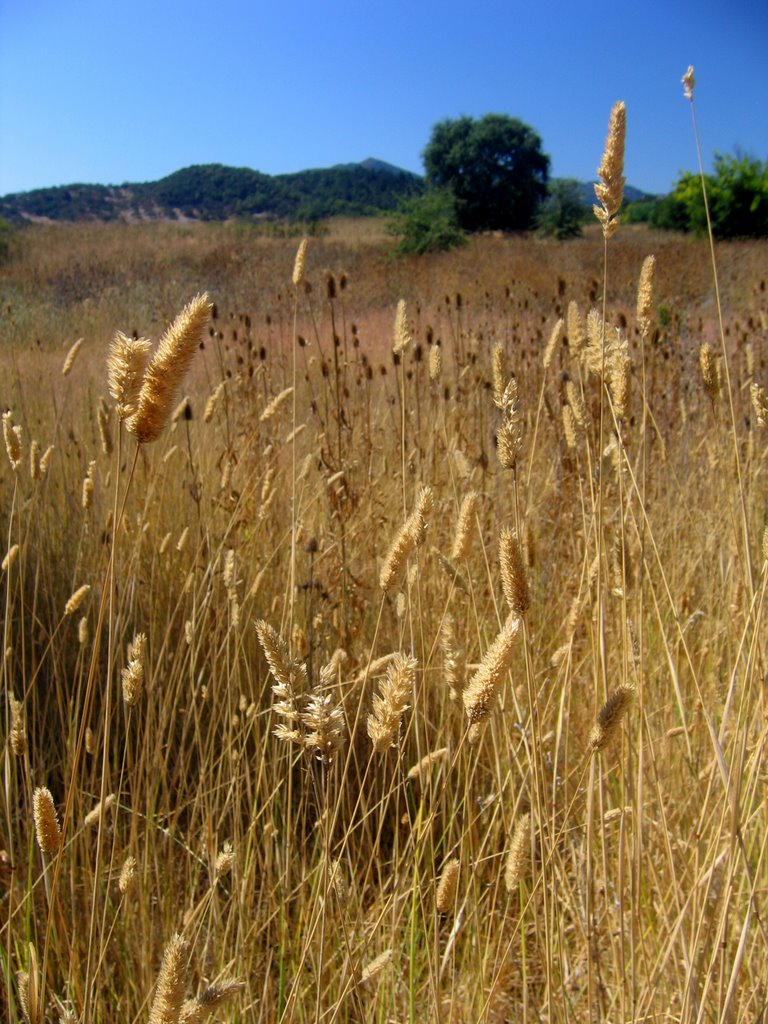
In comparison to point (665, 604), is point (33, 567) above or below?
above

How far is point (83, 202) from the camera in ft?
187

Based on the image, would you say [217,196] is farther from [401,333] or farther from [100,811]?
[100,811]

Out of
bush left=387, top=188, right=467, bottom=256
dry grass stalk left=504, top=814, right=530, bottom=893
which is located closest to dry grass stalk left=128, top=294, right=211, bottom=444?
dry grass stalk left=504, top=814, right=530, bottom=893

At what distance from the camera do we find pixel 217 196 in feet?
204

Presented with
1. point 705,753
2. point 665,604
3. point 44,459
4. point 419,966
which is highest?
point 44,459

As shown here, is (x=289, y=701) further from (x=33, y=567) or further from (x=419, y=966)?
(x=33, y=567)

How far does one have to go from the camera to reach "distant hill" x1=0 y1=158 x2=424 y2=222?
5412 cm

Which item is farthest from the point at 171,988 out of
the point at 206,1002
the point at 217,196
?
the point at 217,196

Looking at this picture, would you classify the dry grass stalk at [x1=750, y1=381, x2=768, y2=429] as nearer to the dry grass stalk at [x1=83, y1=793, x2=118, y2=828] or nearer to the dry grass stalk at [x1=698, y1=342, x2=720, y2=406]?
the dry grass stalk at [x1=698, y1=342, x2=720, y2=406]

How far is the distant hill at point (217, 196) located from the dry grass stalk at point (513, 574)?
5100cm

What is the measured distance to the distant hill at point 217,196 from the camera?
54094 mm

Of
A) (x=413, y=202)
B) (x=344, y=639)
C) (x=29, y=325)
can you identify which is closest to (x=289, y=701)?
(x=344, y=639)

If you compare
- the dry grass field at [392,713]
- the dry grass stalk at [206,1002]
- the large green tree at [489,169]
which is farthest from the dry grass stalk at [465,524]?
the large green tree at [489,169]

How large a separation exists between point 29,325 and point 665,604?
584cm
